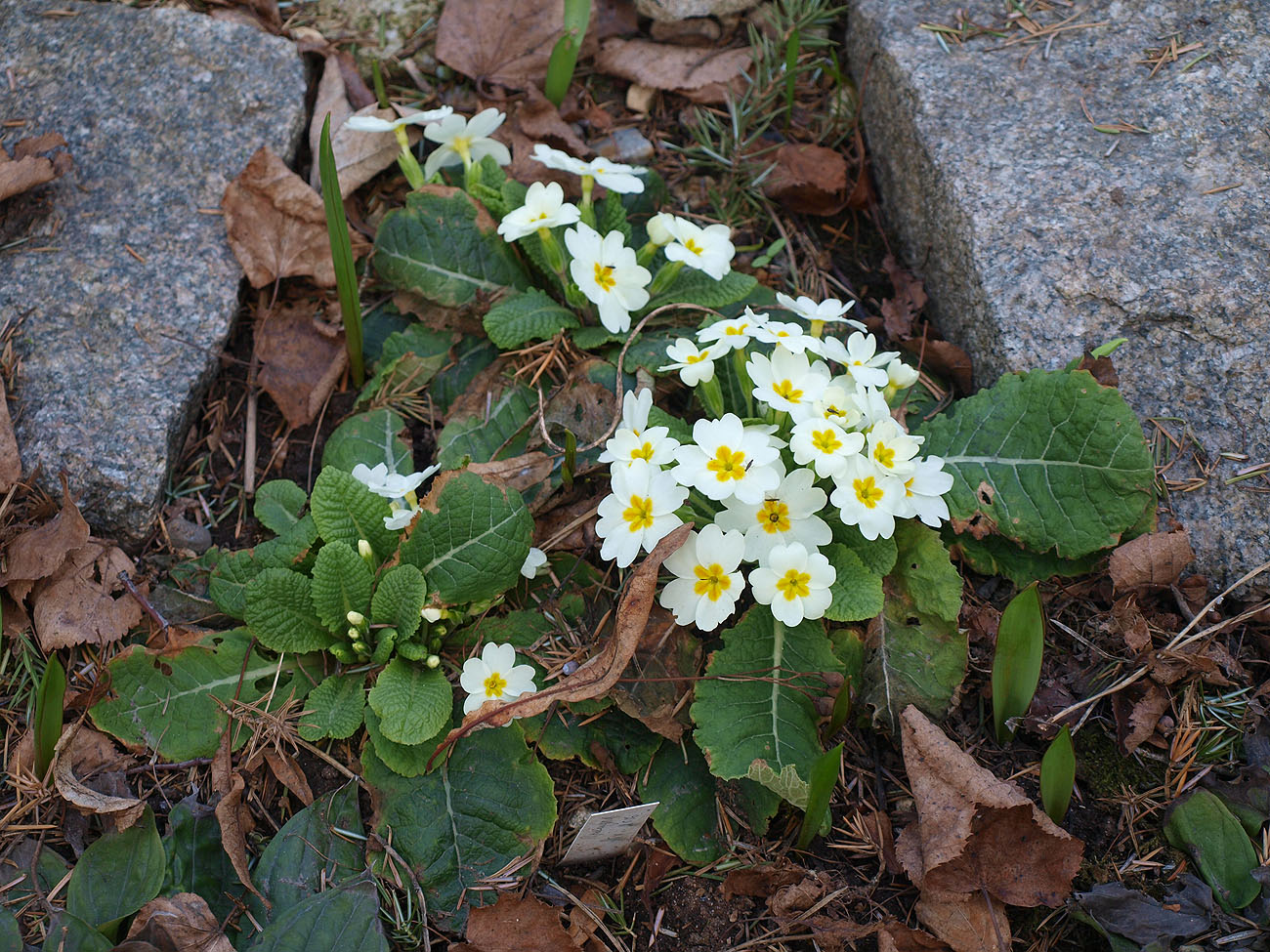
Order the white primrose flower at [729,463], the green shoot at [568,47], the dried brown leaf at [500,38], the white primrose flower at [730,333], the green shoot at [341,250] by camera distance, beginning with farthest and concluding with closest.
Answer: the dried brown leaf at [500,38], the green shoot at [568,47], the green shoot at [341,250], the white primrose flower at [730,333], the white primrose flower at [729,463]

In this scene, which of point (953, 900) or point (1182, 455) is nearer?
point (953, 900)

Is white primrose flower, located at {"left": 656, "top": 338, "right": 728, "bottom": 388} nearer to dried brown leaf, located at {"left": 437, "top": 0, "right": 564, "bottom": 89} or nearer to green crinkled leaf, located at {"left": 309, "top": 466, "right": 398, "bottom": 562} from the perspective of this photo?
green crinkled leaf, located at {"left": 309, "top": 466, "right": 398, "bottom": 562}

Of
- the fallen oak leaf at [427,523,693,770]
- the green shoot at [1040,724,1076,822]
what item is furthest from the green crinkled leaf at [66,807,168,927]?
the green shoot at [1040,724,1076,822]

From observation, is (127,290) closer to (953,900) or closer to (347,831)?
(347,831)

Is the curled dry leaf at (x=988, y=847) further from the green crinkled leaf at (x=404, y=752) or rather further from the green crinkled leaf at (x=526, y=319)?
the green crinkled leaf at (x=526, y=319)

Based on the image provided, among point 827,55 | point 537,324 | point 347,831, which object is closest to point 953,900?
point 347,831

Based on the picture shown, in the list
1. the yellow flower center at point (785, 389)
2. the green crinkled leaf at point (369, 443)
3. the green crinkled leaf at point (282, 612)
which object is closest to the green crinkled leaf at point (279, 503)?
the green crinkled leaf at point (369, 443)
